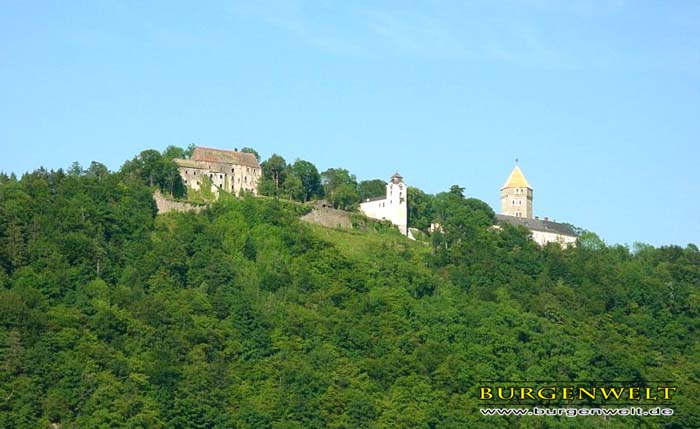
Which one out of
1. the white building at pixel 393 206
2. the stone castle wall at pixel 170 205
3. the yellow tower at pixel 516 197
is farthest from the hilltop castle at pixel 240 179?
the yellow tower at pixel 516 197

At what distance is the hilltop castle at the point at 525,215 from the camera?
355 ft

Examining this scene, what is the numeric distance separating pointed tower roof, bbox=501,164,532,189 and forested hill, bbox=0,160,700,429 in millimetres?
20226

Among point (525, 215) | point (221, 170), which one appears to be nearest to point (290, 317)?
point (221, 170)

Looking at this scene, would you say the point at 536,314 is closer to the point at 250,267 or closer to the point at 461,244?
the point at 461,244

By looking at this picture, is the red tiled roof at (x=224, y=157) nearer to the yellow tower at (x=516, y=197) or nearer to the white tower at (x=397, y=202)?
the white tower at (x=397, y=202)

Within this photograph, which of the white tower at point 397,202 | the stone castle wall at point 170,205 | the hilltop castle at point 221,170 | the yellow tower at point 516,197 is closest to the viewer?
the stone castle wall at point 170,205

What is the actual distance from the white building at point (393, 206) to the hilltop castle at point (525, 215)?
294 inches

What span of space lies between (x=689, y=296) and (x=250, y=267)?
83.7 ft

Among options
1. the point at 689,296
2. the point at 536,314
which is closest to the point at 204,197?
the point at 536,314

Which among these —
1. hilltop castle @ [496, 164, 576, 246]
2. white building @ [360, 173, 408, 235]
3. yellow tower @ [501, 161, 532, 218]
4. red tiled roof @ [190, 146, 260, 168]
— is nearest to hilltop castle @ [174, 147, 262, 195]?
red tiled roof @ [190, 146, 260, 168]

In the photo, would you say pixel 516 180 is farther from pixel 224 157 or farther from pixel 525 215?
pixel 224 157

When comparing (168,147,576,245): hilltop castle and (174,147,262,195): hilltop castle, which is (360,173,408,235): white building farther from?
(174,147,262,195): hilltop castle

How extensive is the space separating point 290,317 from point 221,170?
→ 1895 cm

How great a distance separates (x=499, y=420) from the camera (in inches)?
3000
